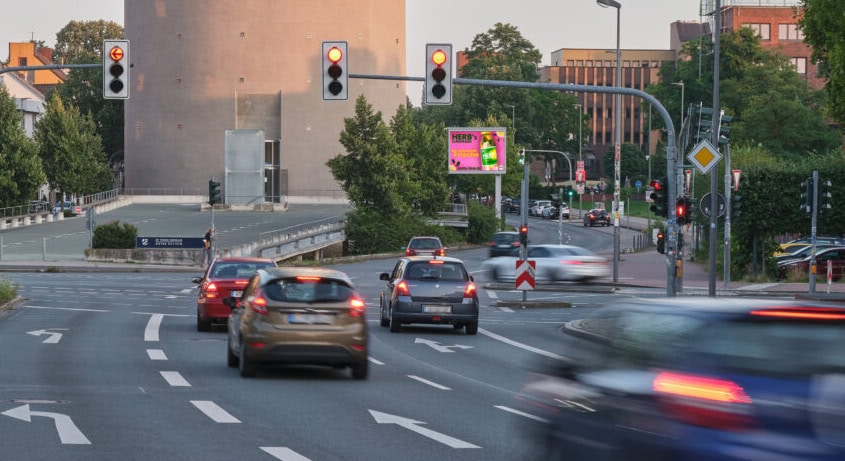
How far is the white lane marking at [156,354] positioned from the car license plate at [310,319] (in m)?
4.63

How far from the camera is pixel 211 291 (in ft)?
89.8

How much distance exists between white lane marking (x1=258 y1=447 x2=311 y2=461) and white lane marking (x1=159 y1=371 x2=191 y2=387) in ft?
19.4

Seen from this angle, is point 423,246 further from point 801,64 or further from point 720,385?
point 801,64

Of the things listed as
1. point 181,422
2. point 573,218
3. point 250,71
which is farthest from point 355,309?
point 573,218

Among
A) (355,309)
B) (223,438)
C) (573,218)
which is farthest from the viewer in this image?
(573,218)

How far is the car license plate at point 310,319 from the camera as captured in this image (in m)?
18.0

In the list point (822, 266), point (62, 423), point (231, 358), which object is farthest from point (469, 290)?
point (822, 266)

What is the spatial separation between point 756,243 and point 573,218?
7581 centimetres

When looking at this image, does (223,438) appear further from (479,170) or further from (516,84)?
(479,170)

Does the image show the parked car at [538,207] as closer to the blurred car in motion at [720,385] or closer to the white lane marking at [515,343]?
the white lane marking at [515,343]

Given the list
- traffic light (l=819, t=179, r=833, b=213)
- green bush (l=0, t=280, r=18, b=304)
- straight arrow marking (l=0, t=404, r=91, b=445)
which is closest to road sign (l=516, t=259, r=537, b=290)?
traffic light (l=819, t=179, r=833, b=213)

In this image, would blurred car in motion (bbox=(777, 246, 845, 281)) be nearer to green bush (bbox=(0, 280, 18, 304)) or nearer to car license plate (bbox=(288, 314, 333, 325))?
green bush (bbox=(0, 280, 18, 304))

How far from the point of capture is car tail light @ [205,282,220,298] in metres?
27.3

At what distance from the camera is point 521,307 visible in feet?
126
